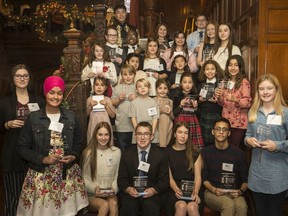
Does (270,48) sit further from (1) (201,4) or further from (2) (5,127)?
(1) (201,4)

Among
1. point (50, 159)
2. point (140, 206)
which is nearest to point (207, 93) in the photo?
point (140, 206)

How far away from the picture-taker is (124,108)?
5141mm

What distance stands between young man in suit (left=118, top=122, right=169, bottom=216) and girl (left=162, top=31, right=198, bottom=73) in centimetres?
207

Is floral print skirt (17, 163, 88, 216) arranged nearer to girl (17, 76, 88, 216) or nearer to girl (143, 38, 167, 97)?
girl (17, 76, 88, 216)

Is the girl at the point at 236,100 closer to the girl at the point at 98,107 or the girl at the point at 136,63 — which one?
the girl at the point at 136,63

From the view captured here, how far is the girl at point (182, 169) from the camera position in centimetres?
416

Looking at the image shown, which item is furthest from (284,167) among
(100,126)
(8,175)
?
(8,175)

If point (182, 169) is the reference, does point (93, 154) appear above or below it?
above

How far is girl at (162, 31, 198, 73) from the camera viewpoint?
20.0ft

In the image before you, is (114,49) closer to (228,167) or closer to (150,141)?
(150,141)

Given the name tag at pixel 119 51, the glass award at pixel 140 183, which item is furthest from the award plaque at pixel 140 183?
the name tag at pixel 119 51

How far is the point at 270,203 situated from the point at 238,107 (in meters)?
1.45

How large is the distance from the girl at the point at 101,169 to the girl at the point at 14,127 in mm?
672

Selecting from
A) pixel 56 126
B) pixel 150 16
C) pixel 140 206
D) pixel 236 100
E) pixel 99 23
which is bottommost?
pixel 140 206
